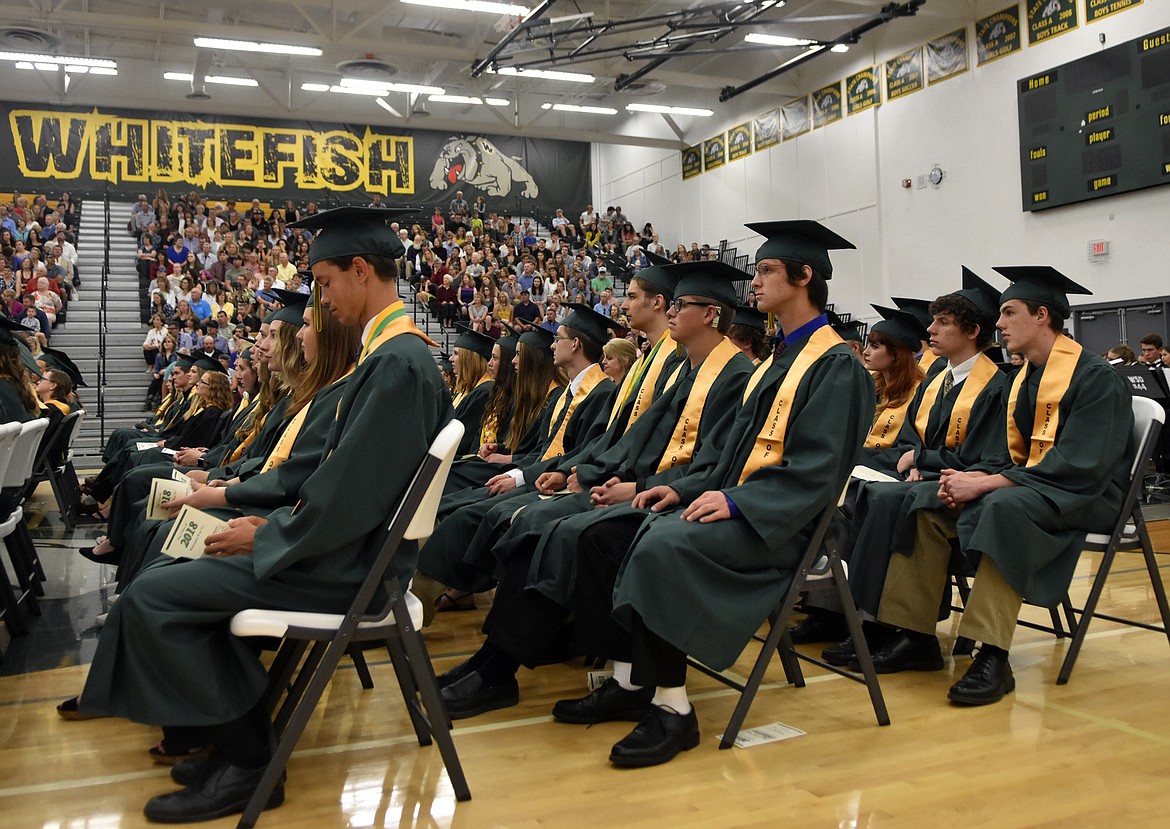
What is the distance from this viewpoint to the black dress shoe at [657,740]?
288 cm

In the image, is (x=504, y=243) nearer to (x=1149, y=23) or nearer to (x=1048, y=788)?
(x=1149, y=23)

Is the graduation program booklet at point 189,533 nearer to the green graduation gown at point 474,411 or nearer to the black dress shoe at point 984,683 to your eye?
the black dress shoe at point 984,683

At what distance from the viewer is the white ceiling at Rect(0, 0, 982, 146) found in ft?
55.2

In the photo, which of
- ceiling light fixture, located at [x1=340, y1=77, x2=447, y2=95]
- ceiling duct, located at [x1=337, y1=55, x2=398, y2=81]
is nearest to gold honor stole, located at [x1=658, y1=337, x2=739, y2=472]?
ceiling light fixture, located at [x1=340, y1=77, x2=447, y2=95]

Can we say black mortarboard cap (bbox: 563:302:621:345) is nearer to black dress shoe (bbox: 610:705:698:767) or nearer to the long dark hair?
the long dark hair

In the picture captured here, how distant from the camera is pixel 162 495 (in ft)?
10.6

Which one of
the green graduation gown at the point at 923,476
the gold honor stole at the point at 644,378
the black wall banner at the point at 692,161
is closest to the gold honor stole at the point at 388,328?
the gold honor stole at the point at 644,378

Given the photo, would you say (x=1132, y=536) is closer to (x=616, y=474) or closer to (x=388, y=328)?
(x=616, y=474)

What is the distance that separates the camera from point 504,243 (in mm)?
22344

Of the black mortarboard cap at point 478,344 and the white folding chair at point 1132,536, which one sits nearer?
the white folding chair at point 1132,536

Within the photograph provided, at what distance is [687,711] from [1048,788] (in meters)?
1.02

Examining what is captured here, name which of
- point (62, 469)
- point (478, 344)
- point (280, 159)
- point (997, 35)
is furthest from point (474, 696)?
point (280, 159)

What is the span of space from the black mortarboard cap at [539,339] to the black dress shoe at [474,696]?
97.6 inches

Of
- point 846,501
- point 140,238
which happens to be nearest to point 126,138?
point 140,238
